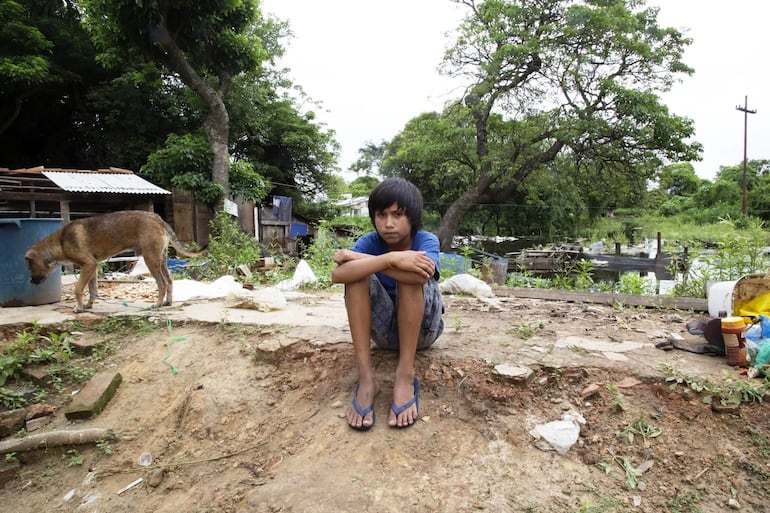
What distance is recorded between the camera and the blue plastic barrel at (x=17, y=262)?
409 cm

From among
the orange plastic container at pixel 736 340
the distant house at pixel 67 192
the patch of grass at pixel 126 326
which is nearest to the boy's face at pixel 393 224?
the orange plastic container at pixel 736 340

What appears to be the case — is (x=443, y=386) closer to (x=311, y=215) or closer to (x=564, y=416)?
(x=564, y=416)

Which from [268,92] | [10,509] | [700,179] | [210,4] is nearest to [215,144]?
[210,4]

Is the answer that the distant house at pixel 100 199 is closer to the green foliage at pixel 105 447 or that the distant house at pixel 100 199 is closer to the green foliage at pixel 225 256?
the green foliage at pixel 225 256

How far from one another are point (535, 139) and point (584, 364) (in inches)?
500

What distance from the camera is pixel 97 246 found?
4203 millimetres

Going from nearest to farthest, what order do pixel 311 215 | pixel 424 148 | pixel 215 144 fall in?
pixel 215 144, pixel 424 148, pixel 311 215

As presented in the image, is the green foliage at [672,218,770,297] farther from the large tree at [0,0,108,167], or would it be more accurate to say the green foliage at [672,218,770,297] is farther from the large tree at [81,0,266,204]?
the large tree at [0,0,108,167]

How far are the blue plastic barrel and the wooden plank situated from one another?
4979 mm

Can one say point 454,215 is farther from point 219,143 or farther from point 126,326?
point 126,326

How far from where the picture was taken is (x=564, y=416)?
80.0 inches

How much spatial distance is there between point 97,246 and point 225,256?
10.2 feet

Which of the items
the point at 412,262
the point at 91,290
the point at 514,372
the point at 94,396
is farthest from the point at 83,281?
the point at 514,372

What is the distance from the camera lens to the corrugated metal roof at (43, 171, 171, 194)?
8.49 meters
